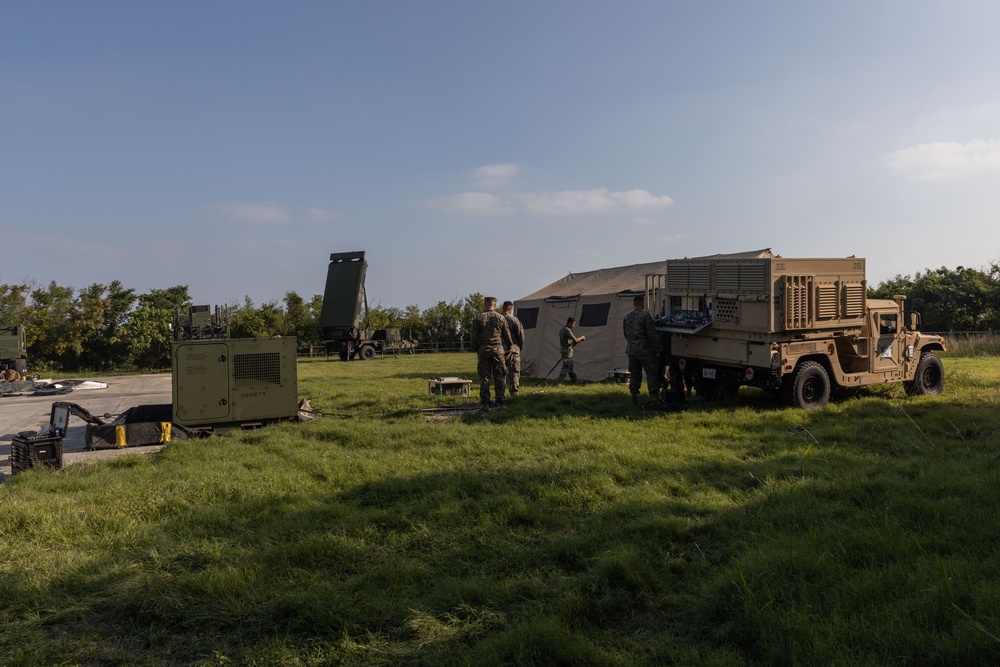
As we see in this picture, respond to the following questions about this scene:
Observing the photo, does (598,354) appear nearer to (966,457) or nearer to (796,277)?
(796,277)

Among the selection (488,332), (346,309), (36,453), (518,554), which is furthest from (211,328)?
(346,309)

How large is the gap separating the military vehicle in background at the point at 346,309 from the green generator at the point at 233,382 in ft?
59.3

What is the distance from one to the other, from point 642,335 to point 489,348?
7.76 feet

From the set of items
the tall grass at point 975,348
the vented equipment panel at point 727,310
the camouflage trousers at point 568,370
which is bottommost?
the camouflage trousers at point 568,370

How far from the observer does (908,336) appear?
38.4 ft

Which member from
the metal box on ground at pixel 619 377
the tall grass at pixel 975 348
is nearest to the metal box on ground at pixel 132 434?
the metal box on ground at pixel 619 377

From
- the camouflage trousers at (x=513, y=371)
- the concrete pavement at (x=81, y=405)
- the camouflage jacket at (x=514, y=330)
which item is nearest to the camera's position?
the concrete pavement at (x=81, y=405)

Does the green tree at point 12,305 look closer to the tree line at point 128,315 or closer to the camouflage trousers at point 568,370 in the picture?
the tree line at point 128,315

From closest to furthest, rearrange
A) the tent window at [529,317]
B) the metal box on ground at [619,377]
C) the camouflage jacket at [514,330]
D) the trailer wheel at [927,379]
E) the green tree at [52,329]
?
1. the trailer wheel at [927,379]
2. the camouflage jacket at [514,330]
3. the metal box on ground at [619,377]
4. the tent window at [529,317]
5. the green tree at [52,329]

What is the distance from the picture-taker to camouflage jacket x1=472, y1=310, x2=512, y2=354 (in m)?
11.0

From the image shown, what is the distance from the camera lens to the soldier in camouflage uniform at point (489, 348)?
11.0 metres

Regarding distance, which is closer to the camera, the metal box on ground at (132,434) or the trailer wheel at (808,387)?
the metal box on ground at (132,434)

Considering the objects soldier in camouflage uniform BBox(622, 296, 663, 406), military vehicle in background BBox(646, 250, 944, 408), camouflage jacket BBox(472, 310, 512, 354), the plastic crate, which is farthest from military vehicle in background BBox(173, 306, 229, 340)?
military vehicle in background BBox(646, 250, 944, 408)

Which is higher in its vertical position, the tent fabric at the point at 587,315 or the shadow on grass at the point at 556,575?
the tent fabric at the point at 587,315
